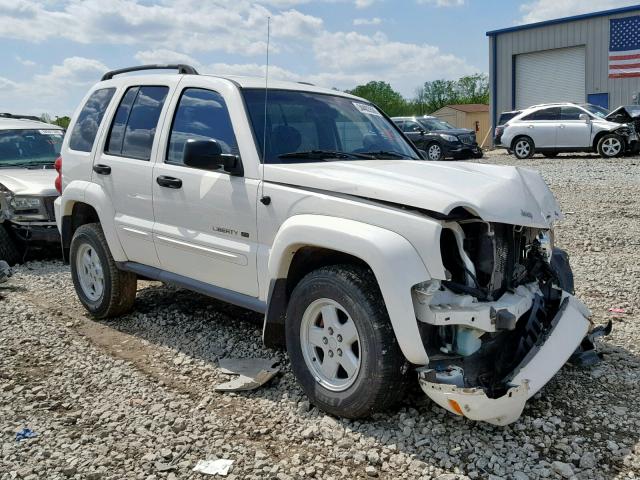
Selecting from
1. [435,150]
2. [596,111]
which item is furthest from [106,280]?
[596,111]

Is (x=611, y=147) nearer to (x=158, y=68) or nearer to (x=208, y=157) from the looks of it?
(x=158, y=68)

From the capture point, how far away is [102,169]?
5426mm

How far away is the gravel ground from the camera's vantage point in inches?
133

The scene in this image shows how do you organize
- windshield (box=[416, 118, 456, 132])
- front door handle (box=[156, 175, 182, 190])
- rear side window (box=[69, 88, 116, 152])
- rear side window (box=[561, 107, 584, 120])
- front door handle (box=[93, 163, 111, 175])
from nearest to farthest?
front door handle (box=[156, 175, 182, 190])
front door handle (box=[93, 163, 111, 175])
rear side window (box=[69, 88, 116, 152])
rear side window (box=[561, 107, 584, 120])
windshield (box=[416, 118, 456, 132])

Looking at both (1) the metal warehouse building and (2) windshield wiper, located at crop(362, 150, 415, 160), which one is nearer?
(2) windshield wiper, located at crop(362, 150, 415, 160)

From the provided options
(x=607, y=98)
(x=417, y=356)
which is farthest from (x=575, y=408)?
(x=607, y=98)

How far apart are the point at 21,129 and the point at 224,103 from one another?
6.54 m

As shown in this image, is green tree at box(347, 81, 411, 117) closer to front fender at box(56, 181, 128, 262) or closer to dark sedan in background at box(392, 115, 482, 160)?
dark sedan in background at box(392, 115, 482, 160)

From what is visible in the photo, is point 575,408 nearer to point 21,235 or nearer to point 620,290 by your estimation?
point 620,290

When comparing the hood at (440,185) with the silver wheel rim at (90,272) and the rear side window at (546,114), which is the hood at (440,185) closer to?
the silver wheel rim at (90,272)

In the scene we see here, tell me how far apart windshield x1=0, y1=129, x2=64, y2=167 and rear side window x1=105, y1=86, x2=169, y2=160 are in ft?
15.4

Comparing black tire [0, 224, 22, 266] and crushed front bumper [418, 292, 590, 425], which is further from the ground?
black tire [0, 224, 22, 266]

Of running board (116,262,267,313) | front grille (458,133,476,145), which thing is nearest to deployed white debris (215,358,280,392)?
running board (116,262,267,313)

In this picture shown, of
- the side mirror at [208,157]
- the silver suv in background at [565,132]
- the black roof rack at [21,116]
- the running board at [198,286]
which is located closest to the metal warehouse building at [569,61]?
the silver suv in background at [565,132]
